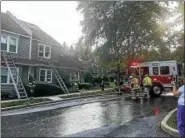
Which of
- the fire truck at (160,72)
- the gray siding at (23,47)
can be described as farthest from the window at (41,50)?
the fire truck at (160,72)

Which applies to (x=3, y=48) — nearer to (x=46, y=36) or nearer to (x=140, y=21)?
(x=46, y=36)

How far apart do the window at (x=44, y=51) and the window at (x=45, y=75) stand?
5.50 feet

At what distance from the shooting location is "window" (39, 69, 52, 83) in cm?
3120

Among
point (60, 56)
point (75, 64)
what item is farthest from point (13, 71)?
point (75, 64)

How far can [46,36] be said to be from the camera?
35.3 m

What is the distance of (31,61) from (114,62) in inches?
336

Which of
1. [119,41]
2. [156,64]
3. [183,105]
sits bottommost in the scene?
[183,105]

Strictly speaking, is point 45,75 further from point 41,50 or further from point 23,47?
point 23,47

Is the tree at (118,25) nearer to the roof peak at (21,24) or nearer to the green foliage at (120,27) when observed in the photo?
the green foliage at (120,27)

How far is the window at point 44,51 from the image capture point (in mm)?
31891

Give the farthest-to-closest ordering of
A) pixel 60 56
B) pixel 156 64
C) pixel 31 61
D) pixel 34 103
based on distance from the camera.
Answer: pixel 60 56
pixel 31 61
pixel 156 64
pixel 34 103

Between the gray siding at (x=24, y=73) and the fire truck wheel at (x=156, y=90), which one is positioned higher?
the gray siding at (x=24, y=73)

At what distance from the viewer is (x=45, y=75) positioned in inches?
1244

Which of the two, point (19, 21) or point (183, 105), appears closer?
point (183, 105)
